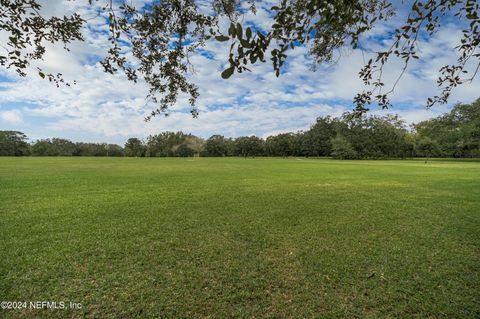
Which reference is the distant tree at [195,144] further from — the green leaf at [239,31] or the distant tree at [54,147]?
the green leaf at [239,31]

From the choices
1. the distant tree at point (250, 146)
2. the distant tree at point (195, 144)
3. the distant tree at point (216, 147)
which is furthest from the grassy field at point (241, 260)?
the distant tree at point (216, 147)

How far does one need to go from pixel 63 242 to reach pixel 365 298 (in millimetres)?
7103

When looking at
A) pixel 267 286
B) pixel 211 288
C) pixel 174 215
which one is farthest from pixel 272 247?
pixel 174 215

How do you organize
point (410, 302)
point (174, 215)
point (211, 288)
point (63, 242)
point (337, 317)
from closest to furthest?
1. point (337, 317)
2. point (410, 302)
3. point (211, 288)
4. point (63, 242)
5. point (174, 215)

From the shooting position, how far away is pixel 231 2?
14.8ft


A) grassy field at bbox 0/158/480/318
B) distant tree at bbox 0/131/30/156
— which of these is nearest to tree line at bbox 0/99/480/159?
distant tree at bbox 0/131/30/156

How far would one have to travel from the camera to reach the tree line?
7025cm

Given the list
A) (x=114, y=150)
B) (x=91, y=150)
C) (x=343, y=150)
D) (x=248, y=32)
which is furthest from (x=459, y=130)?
(x=91, y=150)

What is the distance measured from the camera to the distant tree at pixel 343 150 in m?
81.0

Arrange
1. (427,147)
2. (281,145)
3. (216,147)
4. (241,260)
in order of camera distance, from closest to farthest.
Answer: (241,260) → (427,147) → (281,145) → (216,147)

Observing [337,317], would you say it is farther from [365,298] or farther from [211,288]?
[211,288]

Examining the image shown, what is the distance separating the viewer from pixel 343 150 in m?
81.6

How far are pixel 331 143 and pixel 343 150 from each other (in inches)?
336

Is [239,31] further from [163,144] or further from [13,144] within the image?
[13,144]
